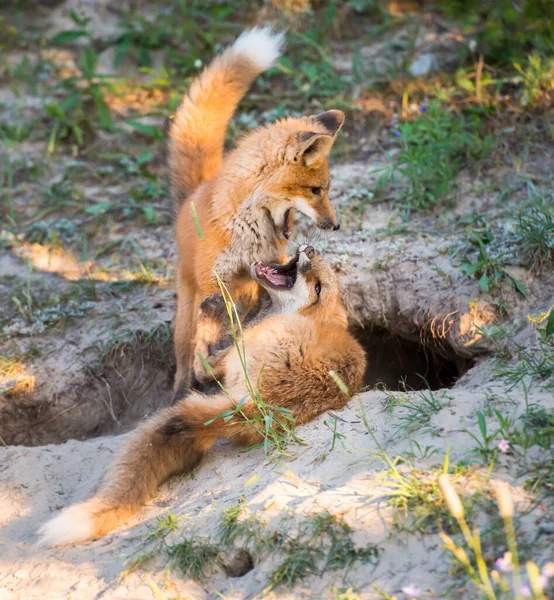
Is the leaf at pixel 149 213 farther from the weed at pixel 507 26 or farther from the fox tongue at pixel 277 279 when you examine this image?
the weed at pixel 507 26

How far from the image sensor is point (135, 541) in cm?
361

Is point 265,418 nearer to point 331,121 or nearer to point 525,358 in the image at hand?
point 525,358

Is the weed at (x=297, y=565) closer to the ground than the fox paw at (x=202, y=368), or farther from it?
closer to the ground

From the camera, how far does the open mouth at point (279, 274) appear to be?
481 centimetres

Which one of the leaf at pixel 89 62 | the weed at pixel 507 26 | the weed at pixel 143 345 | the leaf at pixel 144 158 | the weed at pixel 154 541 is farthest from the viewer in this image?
the leaf at pixel 89 62

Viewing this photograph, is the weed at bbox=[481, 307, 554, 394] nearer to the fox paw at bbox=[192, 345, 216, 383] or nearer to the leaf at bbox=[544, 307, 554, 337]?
the leaf at bbox=[544, 307, 554, 337]

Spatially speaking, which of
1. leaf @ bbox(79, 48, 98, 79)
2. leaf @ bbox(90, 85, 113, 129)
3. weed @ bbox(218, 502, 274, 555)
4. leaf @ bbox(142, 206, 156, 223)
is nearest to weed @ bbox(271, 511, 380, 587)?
weed @ bbox(218, 502, 274, 555)

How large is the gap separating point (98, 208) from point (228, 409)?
129 inches

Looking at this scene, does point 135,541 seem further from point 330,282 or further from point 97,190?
point 97,190

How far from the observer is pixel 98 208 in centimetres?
652

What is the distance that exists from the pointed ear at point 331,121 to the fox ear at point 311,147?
1.66ft

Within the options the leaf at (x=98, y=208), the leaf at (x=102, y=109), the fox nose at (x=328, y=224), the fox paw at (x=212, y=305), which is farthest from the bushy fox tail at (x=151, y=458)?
the leaf at (x=102, y=109)

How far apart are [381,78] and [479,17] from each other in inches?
53.6

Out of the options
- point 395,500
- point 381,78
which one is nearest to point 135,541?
point 395,500
